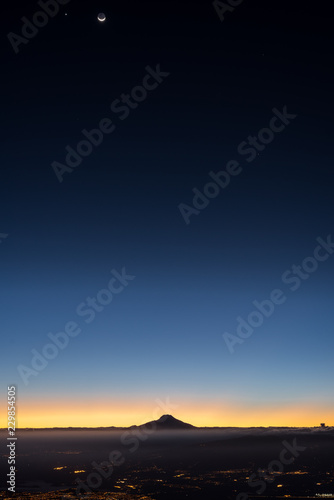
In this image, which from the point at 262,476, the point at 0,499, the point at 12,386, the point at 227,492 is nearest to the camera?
the point at 12,386

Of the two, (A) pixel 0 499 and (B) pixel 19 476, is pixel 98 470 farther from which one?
(A) pixel 0 499

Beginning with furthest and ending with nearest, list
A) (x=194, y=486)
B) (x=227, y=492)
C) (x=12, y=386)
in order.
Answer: (x=194, y=486), (x=227, y=492), (x=12, y=386)

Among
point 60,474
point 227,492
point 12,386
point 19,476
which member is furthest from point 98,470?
point 12,386

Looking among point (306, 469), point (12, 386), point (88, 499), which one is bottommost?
point (306, 469)

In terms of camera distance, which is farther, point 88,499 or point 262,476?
point 262,476

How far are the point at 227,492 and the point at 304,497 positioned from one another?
36.0ft

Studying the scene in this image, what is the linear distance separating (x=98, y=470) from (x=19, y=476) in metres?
18.8

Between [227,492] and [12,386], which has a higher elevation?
[12,386]

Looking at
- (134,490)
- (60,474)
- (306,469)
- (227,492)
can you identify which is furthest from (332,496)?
(60,474)

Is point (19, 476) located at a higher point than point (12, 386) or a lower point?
lower

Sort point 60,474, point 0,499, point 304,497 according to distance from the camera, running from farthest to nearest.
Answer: point 60,474 < point 304,497 < point 0,499

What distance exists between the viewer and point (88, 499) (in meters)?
49.4

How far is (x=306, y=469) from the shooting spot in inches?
3691

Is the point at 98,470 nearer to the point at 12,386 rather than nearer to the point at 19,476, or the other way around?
the point at 19,476
